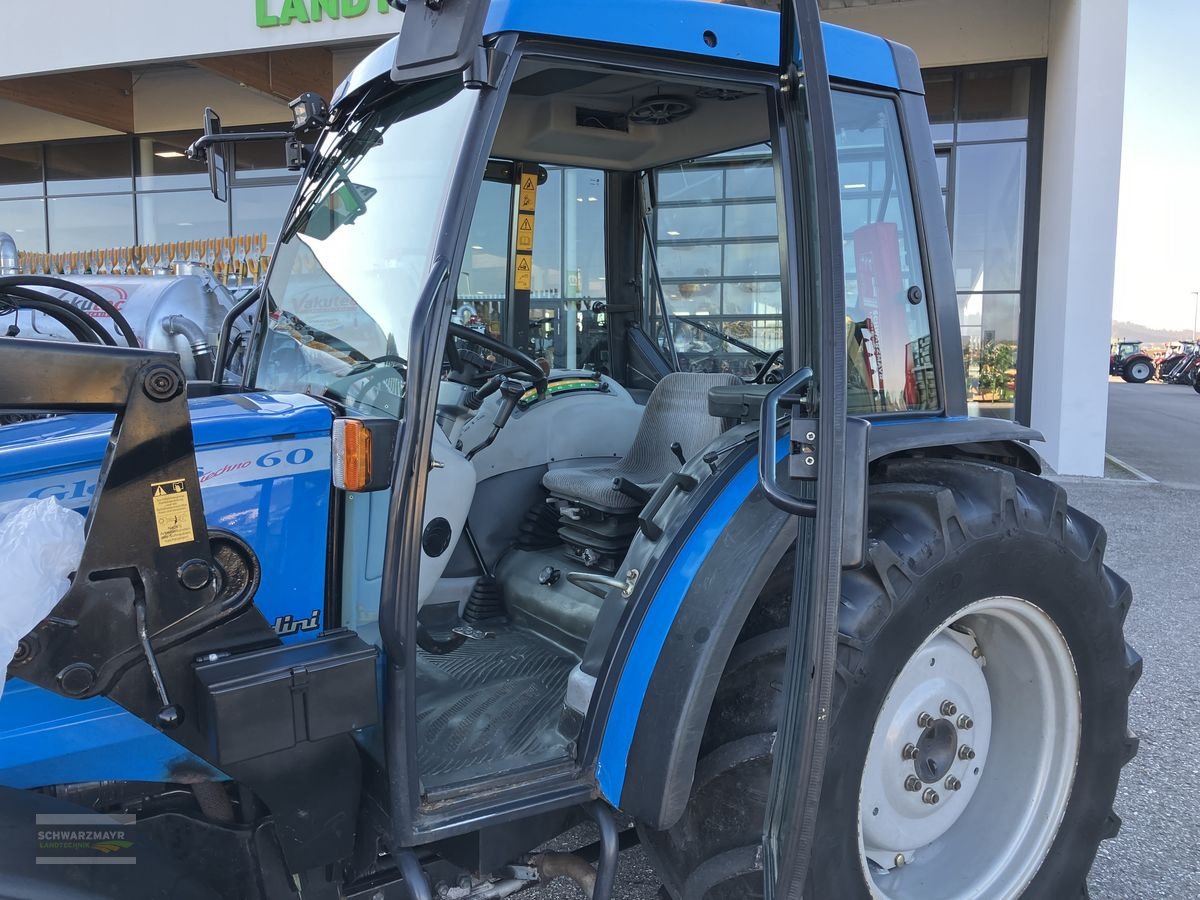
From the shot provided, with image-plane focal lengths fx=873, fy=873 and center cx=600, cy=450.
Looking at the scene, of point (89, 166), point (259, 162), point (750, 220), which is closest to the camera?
point (750, 220)

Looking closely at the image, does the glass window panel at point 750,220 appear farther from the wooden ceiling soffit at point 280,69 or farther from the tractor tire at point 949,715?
the wooden ceiling soffit at point 280,69

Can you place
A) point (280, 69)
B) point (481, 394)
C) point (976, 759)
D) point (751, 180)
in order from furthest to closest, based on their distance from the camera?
1. point (280, 69)
2. point (751, 180)
3. point (481, 394)
4. point (976, 759)

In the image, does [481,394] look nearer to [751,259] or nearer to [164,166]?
[751,259]

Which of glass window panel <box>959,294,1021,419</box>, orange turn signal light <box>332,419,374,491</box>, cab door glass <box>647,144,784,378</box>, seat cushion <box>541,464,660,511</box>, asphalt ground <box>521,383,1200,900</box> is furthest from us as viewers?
glass window panel <box>959,294,1021,419</box>

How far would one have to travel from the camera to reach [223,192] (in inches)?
104

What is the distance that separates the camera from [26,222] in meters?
15.0

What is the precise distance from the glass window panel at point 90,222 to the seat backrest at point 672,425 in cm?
1406

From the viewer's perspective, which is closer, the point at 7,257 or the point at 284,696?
the point at 284,696

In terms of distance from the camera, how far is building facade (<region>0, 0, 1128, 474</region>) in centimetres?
860

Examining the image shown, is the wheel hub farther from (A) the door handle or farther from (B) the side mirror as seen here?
(B) the side mirror

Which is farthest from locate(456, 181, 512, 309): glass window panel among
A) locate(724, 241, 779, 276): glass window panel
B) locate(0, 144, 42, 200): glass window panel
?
locate(0, 144, 42, 200): glass window panel

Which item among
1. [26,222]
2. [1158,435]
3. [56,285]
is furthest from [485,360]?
[26,222]

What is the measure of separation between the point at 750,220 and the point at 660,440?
85cm

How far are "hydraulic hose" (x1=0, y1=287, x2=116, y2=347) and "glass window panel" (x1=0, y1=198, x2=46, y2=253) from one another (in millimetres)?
13523
